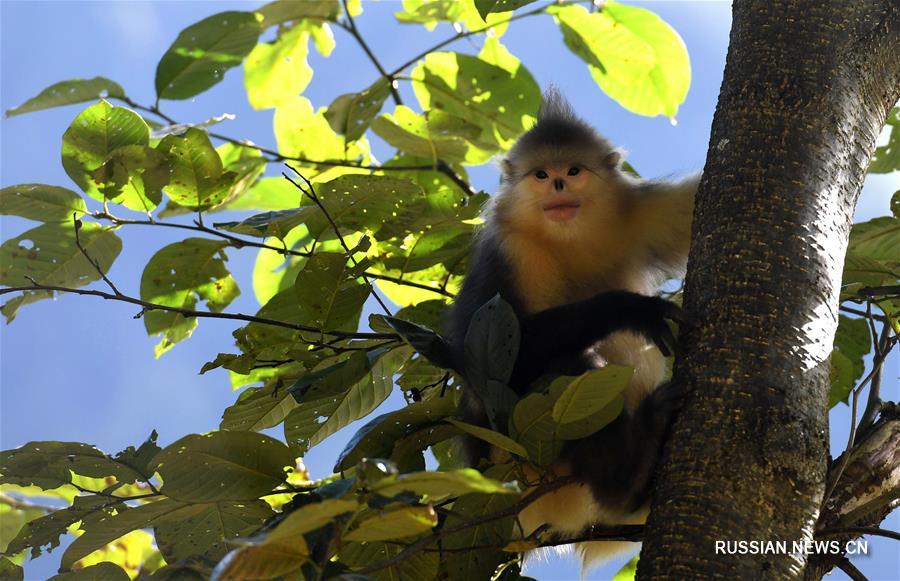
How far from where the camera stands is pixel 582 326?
289cm

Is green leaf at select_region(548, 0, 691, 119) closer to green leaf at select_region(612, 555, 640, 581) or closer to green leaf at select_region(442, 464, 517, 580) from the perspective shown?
green leaf at select_region(612, 555, 640, 581)

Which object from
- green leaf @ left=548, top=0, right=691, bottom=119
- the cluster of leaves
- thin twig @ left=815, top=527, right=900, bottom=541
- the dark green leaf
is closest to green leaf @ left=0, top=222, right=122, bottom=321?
the cluster of leaves

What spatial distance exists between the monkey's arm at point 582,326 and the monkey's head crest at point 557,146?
0.97m

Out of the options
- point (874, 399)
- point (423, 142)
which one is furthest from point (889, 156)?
point (423, 142)

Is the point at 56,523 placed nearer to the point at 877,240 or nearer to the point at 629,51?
the point at 877,240

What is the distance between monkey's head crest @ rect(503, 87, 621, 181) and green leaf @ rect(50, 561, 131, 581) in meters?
2.26

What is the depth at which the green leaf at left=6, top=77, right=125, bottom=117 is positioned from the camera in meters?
3.29

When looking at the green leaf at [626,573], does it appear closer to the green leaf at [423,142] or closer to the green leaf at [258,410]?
the green leaf at [258,410]

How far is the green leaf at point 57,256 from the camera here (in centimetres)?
290

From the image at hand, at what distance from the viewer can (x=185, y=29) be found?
3377 mm

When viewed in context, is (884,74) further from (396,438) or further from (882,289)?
(396,438)

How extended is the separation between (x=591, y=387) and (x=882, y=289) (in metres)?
1.14

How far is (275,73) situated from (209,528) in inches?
101

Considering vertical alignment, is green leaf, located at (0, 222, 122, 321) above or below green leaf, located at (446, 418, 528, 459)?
above
